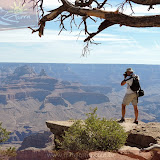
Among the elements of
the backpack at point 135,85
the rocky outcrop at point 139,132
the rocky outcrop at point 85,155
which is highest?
the backpack at point 135,85

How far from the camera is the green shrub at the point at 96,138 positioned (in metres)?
6.82

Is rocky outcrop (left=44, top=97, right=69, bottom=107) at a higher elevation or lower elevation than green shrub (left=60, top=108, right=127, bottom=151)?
lower

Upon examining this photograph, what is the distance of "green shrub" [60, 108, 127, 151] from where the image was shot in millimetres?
6819

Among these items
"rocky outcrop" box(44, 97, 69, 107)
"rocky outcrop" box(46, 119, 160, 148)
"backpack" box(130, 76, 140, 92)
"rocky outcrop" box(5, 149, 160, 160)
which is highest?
"backpack" box(130, 76, 140, 92)

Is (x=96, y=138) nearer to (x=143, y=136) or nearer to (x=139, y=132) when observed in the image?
(x=143, y=136)

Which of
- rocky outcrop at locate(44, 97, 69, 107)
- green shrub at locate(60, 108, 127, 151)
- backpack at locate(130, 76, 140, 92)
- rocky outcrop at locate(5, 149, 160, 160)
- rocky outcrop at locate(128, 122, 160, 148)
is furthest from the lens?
rocky outcrop at locate(44, 97, 69, 107)

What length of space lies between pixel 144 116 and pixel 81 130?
6629 inches

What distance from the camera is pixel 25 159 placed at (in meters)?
6.21

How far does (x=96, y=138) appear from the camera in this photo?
6.96 metres

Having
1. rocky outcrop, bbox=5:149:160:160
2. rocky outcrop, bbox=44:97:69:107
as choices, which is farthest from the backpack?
rocky outcrop, bbox=44:97:69:107

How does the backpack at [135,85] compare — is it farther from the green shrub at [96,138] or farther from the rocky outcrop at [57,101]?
the rocky outcrop at [57,101]

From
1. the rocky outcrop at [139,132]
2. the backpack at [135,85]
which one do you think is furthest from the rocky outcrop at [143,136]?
the backpack at [135,85]

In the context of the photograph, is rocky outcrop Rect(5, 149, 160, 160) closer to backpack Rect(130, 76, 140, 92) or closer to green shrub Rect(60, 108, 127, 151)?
green shrub Rect(60, 108, 127, 151)

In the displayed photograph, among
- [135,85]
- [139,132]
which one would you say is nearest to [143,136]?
[139,132]
